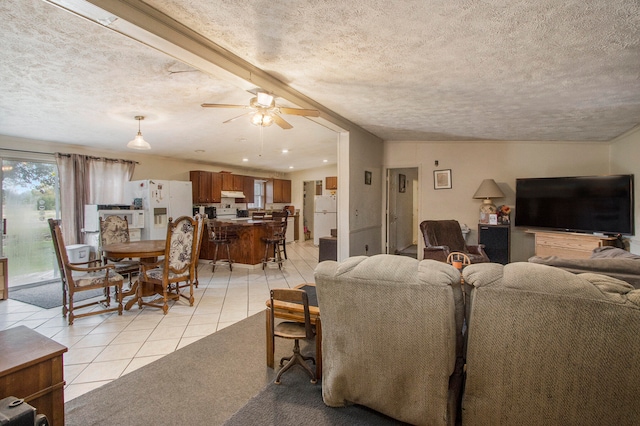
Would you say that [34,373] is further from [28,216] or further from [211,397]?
[28,216]

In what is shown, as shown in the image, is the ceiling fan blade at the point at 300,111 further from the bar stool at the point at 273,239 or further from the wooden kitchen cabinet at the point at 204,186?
the wooden kitchen cabinet at the point at 204,186

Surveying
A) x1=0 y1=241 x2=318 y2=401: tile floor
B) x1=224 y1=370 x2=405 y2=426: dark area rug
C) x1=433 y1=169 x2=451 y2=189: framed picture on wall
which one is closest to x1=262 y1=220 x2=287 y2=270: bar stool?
x1=0 y1=241 x2=318 y2=401: tile floor

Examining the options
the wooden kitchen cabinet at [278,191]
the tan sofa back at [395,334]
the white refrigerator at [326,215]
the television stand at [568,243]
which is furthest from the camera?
the wooden kitchen cabinet at [278,191]

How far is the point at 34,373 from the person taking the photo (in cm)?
123

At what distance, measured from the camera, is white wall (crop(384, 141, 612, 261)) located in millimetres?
4840

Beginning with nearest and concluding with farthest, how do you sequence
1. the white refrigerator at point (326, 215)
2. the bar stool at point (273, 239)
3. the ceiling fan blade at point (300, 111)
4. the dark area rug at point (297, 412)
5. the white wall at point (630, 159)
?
1. the dark area rug at point (297, 412)
2. the ceiling fan blade at point (300, 111)
3. the white wall at point (630, 159)
4. the bar stool at point (273, 239)
5. the white refrigerator at point (326, 215)

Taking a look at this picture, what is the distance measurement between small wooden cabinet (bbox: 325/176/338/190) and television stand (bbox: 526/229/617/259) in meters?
5.07

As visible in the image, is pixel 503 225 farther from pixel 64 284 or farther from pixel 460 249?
pixel 64 284

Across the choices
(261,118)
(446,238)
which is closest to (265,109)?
(261,118)

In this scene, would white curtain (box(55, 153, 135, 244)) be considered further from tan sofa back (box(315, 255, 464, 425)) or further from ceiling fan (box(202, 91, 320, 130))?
tan sofa back (box(315, 255, 464, 425))

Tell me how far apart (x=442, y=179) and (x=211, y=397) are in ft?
17.1

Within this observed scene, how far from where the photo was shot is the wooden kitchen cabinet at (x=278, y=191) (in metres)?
9.15

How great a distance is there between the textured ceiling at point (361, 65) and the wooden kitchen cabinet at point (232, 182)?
324 centimetres

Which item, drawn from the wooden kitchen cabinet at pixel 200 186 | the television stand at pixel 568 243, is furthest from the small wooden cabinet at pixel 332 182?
the television stand at pixel 568 243
